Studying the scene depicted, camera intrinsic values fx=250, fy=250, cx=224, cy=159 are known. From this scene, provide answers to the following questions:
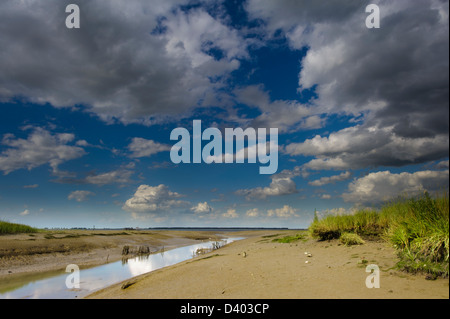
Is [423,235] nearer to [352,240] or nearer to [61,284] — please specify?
[352,240]

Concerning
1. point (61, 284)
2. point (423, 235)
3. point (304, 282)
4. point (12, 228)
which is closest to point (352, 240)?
point (423, 235)

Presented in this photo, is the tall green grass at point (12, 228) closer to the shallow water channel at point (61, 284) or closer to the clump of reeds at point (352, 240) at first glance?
the shallow water channel at point (61, 284)

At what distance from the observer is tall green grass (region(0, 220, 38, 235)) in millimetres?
26798

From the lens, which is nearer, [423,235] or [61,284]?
[423,235]

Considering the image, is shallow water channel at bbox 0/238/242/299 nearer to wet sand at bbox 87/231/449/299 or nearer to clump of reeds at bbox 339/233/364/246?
wet sand at bbox 87/231/449/299

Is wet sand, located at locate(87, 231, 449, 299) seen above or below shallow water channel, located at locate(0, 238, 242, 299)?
above

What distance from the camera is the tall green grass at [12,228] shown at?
26798 millimetres

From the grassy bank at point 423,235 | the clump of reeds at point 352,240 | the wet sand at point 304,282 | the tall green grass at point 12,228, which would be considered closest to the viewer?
the wet sand at point 304,282

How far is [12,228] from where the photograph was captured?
28062 mm

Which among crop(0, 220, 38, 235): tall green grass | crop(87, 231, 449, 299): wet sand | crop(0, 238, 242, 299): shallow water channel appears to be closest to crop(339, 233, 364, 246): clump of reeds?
crop(87, 231, 449, 299): wet sand

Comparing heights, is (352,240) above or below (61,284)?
above

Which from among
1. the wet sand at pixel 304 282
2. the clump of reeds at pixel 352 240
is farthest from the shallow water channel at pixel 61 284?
the clump of reeds at pixel 352 240

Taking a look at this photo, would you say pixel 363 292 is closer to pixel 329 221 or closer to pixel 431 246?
pixel 431 246
